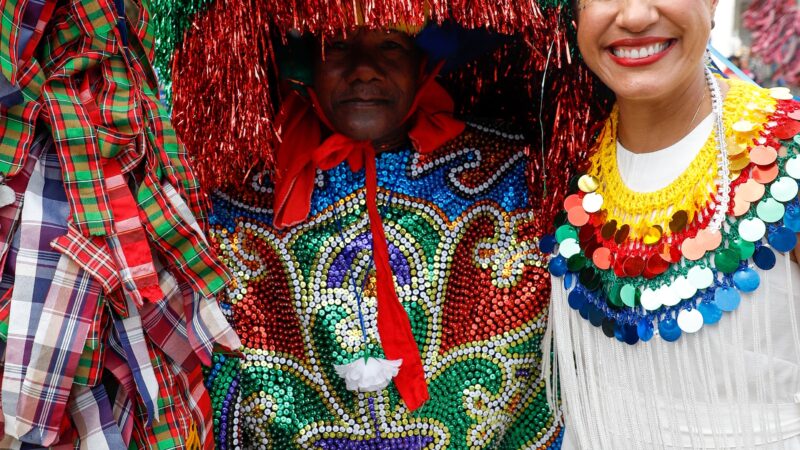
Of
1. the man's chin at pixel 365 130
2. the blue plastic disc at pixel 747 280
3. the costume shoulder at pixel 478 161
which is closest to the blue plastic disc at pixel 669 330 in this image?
the blue plastic disc at pixel 747 280

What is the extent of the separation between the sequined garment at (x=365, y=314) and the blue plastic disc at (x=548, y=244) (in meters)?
0.09

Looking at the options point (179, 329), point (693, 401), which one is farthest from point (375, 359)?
point (693, 401)

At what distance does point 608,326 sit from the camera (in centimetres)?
179

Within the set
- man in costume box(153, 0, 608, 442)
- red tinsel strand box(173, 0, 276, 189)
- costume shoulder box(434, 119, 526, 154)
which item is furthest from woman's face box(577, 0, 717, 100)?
red tinsel strand box(173, 0, 276, 189)

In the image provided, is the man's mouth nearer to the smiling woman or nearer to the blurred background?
the smiling woman

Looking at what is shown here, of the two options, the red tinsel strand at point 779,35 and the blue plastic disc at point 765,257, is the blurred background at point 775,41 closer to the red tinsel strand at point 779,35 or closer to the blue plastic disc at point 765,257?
the red tinsel strand at point 779,35

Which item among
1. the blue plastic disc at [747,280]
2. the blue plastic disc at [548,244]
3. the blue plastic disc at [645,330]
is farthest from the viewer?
the blue plastic disc at [548,244]

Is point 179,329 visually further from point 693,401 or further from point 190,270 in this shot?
point 693,401

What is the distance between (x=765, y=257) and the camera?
1.58 meters

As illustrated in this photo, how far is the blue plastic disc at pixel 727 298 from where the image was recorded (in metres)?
1.60

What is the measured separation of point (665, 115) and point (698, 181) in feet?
0.52

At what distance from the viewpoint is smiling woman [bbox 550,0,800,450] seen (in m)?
1.60

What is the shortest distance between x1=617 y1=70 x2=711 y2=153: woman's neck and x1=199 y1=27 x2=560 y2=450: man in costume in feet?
1.31

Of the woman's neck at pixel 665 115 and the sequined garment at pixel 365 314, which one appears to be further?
the sequined garment at pixel 365 314
